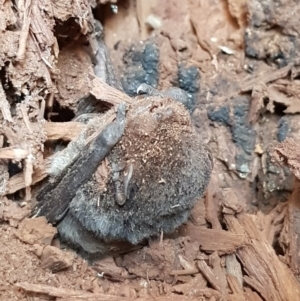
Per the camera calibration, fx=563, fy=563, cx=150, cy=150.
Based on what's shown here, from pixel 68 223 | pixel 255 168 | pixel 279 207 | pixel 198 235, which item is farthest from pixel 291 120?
pixel 68 223

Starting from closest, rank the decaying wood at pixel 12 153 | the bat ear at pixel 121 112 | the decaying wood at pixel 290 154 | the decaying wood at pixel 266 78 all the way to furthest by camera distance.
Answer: the decaying wood at pixel 12 153 → the bat ear at pixel 121 112 → the decaying wood at pixel 290 154 → the decaying wood at pixel 266 78

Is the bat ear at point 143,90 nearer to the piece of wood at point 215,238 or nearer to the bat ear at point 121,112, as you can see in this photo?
the bat ear at point 121,112

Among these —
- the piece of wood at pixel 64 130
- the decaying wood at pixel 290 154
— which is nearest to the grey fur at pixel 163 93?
the piece of wood at pixel 64 130

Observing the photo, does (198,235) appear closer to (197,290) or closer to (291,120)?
(197,290)

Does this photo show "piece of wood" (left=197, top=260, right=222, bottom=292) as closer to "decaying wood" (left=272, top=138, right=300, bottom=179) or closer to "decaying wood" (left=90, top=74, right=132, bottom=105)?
"decaying wood" (left=272, top=138, right=300, bottom=179)

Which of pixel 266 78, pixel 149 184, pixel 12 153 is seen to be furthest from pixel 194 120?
pixel 12 153

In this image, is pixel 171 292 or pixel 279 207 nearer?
pixel 171 292

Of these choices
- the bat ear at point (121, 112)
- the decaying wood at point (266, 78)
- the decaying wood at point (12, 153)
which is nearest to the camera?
the decaying wood at point (12, 153)
